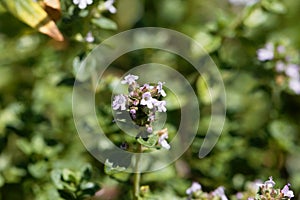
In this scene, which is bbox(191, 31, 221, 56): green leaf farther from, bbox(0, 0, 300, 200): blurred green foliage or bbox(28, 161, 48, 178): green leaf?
bbox(28, 161, 48, 178): green leaf

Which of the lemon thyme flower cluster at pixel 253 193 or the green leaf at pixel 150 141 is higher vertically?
the lemon thyme flower cluster at pixel 253 193

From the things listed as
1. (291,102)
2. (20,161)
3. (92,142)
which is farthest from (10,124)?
(291,102)

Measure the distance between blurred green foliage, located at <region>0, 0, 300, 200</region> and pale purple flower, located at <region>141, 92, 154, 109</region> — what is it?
34 centimetres

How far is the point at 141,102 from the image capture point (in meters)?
1.41

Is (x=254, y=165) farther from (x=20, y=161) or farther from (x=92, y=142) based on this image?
(x=20, y=161)

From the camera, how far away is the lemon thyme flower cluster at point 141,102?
143 centimetres

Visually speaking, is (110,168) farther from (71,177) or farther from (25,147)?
(25,147)

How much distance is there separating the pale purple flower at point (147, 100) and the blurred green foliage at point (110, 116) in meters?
0.34

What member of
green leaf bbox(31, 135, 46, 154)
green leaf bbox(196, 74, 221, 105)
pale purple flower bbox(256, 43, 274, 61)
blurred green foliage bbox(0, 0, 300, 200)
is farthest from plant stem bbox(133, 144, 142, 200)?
pale purple flower bbox(256, 43, 274, 61)

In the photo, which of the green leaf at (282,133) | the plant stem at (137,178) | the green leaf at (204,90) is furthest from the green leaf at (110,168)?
the green leaf at (282,133)

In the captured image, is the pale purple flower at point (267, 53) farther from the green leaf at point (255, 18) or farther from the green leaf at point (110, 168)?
the green leaf at point (110, 168)

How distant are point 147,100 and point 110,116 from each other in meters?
0.55

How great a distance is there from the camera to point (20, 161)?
2135 mm

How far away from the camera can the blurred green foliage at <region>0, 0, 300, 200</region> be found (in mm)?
1924
